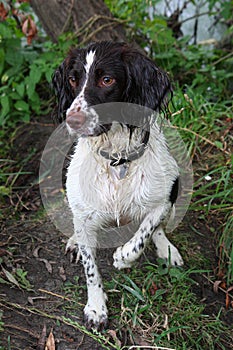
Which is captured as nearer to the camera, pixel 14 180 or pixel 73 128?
pixel 73 128

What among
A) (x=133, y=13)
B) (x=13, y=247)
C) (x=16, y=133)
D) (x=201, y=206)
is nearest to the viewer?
(x=13, y=247)

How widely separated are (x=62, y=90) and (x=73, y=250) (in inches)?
38.9

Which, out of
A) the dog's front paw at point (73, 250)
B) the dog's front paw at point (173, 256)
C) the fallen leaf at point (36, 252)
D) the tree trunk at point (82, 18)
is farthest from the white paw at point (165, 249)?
the tree trunk at point (82, 18)

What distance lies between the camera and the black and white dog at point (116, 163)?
2598mm

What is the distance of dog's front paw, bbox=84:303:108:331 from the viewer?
9.41ft

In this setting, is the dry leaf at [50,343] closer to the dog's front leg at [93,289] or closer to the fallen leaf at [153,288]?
the dog's front leg at [93,289]

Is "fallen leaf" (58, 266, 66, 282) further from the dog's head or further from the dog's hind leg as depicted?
the dog's head

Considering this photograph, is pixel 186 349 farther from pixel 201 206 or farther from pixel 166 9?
pixel 166 9

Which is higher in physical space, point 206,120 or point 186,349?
point 206,120

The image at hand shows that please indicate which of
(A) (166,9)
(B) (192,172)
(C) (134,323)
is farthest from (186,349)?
(A) (166,9)

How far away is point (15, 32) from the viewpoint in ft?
15.3

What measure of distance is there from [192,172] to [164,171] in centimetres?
110

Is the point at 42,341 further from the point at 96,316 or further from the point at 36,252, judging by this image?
the point at 36,252

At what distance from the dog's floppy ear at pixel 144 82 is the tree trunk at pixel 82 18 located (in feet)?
6.81
